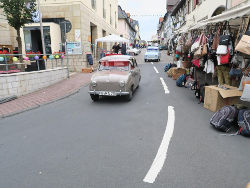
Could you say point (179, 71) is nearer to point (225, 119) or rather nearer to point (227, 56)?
point (227, 56)

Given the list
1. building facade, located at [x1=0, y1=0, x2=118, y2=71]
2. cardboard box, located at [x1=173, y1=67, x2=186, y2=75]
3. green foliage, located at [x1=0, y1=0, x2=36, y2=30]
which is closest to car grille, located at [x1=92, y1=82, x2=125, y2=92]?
green foliage, located at [x1=0, y1=0, x2=36, y2=30]

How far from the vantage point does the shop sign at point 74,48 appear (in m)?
16.1

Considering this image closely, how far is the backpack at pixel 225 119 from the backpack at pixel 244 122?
5.6 inches

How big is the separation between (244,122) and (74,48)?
14198mm

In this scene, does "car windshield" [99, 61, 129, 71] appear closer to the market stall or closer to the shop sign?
the market stall

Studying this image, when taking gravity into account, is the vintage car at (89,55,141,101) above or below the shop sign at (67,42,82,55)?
below

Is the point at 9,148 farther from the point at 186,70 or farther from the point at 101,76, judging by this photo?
the point at 186,70

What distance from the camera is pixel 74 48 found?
53.1 feet

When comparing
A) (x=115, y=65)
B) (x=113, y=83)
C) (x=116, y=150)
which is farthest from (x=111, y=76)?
(x=116, y=150)

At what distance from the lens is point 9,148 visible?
4039 mm

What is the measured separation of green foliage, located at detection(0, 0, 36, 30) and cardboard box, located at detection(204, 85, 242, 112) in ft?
28.9

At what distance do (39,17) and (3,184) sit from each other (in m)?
9.98

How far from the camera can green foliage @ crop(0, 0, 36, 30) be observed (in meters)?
9.09

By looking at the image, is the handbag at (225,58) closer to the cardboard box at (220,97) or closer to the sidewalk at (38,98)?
the cardboard box at (220,97)
